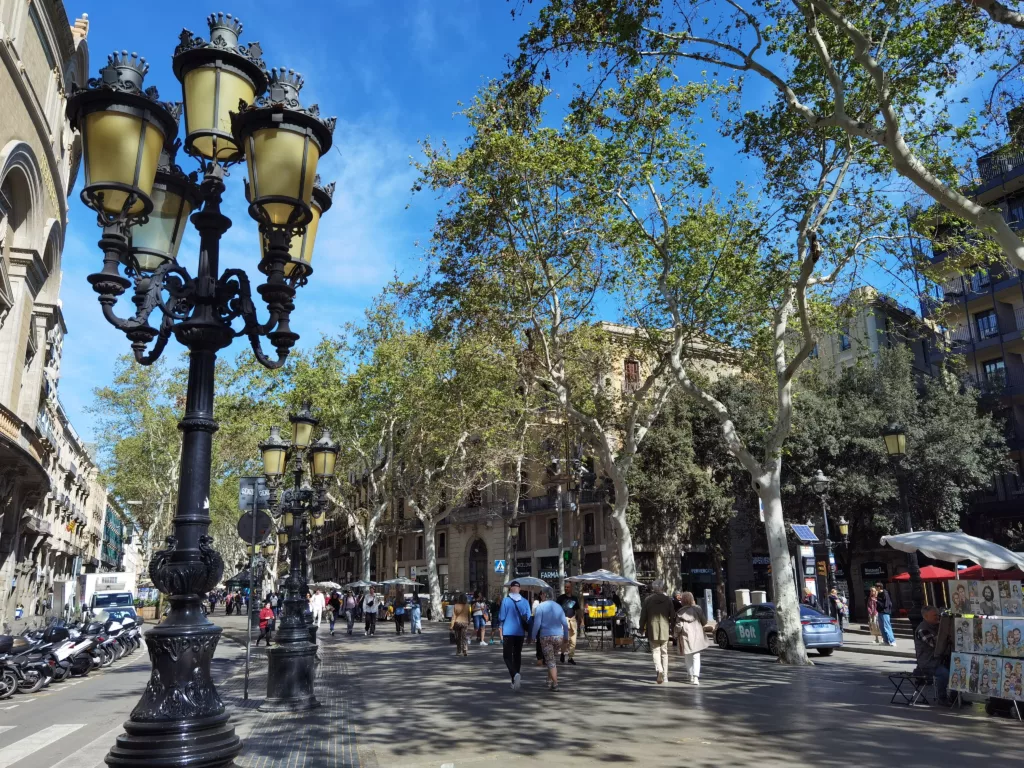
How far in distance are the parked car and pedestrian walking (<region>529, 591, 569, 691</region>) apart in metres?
7.50

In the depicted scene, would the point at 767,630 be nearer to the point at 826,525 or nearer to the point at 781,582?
the point at 781,582

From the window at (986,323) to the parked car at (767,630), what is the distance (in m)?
20.0

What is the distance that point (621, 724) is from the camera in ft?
30.0

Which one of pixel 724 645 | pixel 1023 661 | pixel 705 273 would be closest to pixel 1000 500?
pixel 724 645

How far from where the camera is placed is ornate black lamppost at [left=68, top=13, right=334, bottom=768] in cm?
349

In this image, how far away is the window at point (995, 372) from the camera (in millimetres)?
32344

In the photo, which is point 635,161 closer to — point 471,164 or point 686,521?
point 471,164

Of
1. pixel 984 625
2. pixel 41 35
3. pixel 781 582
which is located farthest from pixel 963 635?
pixel 41 35

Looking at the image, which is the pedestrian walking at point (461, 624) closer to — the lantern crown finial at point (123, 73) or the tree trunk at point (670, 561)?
the lantern crown finial at point (123, 73)

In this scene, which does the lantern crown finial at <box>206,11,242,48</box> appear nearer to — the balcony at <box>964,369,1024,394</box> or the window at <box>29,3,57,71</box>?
the window at <box>29,3,57,71</box>

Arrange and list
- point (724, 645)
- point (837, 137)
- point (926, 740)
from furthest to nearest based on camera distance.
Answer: point (724, 645) → point (837, 137) → point (926, 740)

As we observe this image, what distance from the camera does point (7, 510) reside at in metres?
Result: 27.1

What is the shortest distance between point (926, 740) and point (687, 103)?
39.4 ft

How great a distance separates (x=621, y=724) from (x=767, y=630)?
11.9 metres
